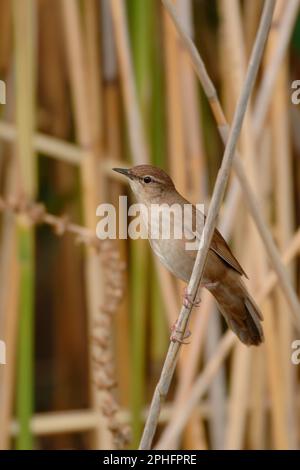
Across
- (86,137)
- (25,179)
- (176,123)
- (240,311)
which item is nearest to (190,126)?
(176,123)

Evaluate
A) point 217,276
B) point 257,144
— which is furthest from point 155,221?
point 257,144

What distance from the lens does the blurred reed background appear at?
159 cm

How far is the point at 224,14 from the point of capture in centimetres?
155

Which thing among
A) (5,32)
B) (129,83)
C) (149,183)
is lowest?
(149,183)

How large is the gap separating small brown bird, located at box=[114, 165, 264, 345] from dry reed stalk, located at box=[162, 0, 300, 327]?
7 cm

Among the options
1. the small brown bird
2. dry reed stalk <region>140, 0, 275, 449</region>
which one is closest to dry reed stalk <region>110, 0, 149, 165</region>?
the small brown bird

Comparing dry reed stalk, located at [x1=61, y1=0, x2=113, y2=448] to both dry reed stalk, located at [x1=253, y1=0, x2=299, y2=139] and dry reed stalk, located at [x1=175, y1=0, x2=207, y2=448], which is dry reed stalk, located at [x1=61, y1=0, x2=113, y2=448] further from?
dry reed stalk, located at [x1=253, y1=0, x2=299, y2=139]

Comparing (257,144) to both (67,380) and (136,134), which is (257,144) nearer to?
(136,134)

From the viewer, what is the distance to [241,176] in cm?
121

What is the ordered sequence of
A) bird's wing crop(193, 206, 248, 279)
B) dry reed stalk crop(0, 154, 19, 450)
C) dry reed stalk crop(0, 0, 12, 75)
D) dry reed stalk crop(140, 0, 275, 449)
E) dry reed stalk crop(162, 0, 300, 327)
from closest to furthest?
1. dry reed stalk crop(140, 0, 275, 449)
2. dry reed stalk crop(162, 0, 300, 327)
3. bird's wing crop(193, 206, 248, 279)
4. dry reed stalk crop(0, 154, 19, 450)
5. dry reed stalk crop(0, 0, 12, 75)

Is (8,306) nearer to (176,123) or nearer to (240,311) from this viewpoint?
(176,123)

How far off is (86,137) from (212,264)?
0.57m

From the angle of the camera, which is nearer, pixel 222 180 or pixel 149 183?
pixel 222 180

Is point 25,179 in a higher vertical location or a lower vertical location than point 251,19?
lower
